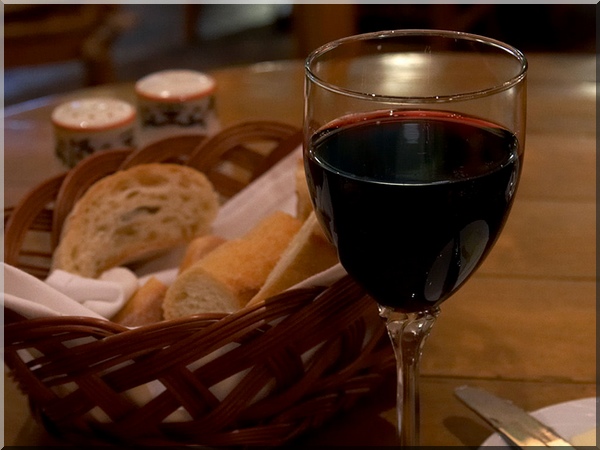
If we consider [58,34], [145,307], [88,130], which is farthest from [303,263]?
[58,34]

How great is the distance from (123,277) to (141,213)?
0.42 ft

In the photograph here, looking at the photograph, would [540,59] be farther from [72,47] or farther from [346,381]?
[72,47]

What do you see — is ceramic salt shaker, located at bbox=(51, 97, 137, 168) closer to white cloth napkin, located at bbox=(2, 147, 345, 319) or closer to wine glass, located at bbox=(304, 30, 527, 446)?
white cloth napkin, located at bbox=(2, 147, 345, 319)

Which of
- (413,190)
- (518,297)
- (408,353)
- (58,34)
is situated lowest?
(58,34)

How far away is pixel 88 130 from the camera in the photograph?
1.07m

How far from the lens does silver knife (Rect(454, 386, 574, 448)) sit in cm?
61

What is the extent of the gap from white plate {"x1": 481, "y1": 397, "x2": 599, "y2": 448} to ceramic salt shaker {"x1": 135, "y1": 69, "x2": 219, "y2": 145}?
0.68m

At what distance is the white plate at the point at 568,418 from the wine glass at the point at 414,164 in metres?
0.12

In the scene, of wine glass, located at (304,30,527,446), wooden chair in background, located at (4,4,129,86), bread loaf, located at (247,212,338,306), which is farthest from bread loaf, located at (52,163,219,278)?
wooden chair in background, located at (4,4,129,86)

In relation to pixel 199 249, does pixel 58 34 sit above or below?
below

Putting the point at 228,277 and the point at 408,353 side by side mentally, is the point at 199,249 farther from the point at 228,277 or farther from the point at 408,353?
the point at 408,353

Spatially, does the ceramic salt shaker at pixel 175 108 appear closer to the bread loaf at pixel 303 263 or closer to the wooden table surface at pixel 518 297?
the wooden table surface at pixel 518 297

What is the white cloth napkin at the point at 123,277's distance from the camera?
623 mm

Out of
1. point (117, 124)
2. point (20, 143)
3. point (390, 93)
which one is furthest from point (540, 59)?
point (390, 93)
